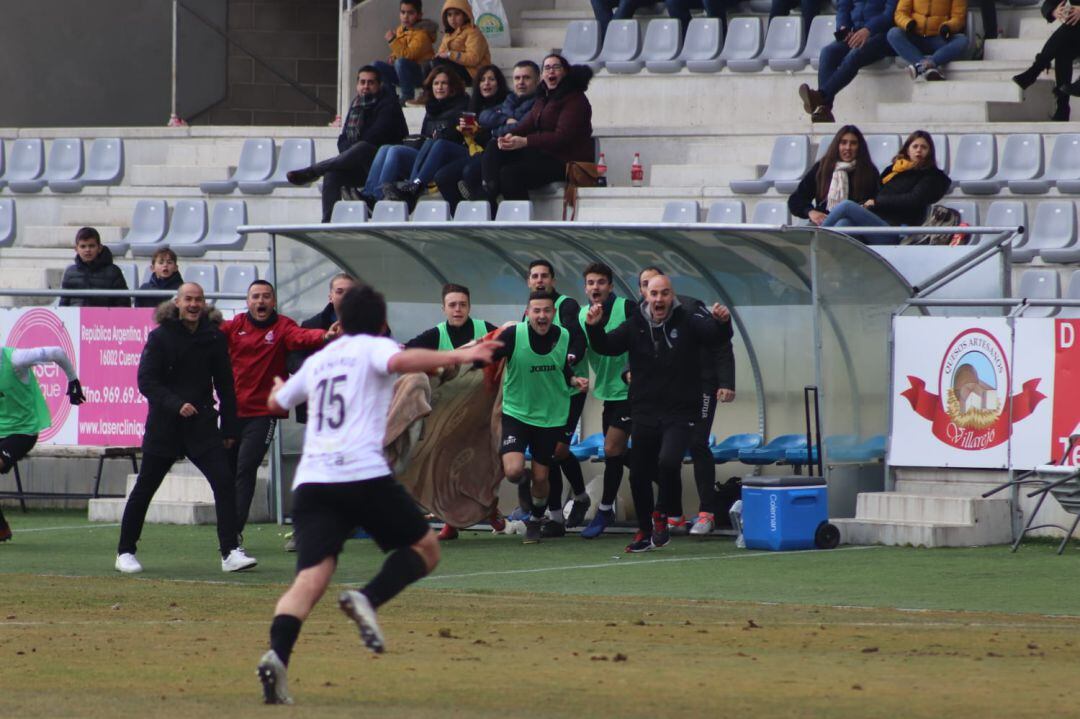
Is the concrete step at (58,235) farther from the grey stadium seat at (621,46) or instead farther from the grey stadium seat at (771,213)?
the grey stadium seat at (771,213)

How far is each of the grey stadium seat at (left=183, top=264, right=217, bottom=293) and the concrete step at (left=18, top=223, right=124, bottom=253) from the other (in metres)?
2.60

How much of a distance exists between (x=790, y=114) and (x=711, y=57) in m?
1.36

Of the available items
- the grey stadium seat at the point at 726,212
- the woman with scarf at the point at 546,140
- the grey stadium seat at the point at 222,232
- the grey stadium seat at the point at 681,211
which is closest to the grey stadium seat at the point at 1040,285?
the grey stadium seat at the point at 726,212

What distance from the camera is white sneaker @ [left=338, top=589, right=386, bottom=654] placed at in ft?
24.9

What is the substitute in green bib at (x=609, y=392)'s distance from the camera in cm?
1459

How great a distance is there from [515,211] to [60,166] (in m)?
8.21

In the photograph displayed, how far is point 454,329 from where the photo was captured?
14383mm

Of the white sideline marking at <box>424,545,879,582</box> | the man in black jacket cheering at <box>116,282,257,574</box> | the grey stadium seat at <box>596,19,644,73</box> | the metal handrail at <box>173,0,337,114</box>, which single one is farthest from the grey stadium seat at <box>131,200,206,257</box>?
the white sideline marking at <box>424,545,879,582</box>

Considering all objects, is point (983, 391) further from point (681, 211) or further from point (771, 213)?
point (681, 211)

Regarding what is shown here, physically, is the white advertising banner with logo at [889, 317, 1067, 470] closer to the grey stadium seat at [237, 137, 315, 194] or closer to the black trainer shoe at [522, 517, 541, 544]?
the black trainer shoe at [522, 517, 541, 544]

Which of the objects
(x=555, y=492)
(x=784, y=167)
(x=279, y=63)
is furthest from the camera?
(x=279, y=63)

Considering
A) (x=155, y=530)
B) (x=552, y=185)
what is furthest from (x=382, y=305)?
(x=552, y=185)

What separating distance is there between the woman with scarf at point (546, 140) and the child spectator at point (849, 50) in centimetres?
279

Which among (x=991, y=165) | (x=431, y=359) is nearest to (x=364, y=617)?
(x=431, y=359)
